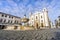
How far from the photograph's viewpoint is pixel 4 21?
38156 mm

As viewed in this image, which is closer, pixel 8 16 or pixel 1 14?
pixel 1 14

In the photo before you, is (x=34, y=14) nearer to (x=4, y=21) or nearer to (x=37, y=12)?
(x=37, y=12)

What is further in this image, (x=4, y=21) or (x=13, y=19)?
(x=13, y=19)

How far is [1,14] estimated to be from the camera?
37.0 meters

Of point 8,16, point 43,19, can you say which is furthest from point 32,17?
point 8,16

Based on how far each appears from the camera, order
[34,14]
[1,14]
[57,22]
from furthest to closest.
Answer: [34,14] → [57,22] → [1,14]

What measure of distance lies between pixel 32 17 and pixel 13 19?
11.2 meters

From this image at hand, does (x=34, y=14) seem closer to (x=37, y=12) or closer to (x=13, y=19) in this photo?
(x=37, y=12)

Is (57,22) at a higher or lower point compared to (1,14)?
lower

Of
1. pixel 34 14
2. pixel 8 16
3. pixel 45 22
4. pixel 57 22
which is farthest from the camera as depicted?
pixel 34 14

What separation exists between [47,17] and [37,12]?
18.5 ft

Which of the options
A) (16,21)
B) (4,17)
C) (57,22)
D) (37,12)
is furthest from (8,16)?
(57,22)

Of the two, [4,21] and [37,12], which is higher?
[37,12]

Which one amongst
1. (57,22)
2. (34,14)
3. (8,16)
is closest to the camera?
(8,16)
